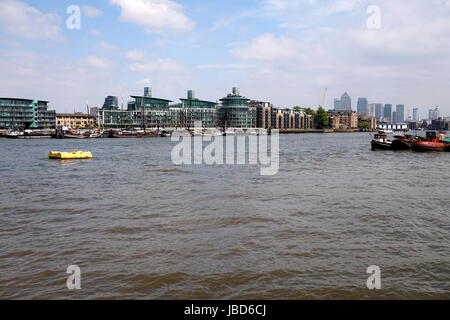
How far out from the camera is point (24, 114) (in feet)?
489

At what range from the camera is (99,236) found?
12430 mm

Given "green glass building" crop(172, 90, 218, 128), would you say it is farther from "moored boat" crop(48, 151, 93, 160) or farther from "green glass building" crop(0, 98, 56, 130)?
"moored boat" crop(48, 151, 93, 160)

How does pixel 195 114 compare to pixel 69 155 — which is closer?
pixel 69 155

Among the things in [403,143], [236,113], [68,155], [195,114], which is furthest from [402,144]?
[195,114]

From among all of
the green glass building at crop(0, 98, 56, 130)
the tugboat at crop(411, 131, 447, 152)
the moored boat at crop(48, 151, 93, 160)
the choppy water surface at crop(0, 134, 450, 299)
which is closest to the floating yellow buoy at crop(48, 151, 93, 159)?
the moored boat at crop(48, 151, 93, 160)

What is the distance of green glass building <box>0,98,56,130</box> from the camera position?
475 feet

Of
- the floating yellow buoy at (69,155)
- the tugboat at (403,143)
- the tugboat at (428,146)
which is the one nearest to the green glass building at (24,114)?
the floating yellow buoy at (69,155)

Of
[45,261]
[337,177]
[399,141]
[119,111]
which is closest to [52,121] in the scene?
[119,111]

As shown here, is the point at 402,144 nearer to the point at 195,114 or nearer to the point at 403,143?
the point at 403,143

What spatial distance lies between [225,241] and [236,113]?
584 feet

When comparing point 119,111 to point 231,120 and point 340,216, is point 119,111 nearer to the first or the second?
point 231,120

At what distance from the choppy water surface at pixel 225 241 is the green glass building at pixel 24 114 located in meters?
141

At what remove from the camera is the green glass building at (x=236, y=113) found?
18800 cm

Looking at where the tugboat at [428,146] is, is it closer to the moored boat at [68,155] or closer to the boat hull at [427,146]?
the boat hull at [427,146]
